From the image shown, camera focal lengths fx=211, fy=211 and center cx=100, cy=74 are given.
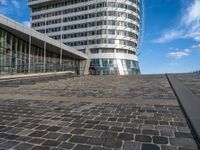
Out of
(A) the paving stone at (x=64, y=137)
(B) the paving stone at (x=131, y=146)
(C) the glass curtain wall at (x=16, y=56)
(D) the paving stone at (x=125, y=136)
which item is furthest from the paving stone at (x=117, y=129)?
(C) the glass curtain wall at (x=16, y=56)

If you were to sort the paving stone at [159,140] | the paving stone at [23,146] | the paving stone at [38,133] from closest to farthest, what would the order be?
the paving stone at [23,146] < the paving stone at [159,140] < the paving stone at [38,133]

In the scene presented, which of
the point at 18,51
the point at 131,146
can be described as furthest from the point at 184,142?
the point at 18,51

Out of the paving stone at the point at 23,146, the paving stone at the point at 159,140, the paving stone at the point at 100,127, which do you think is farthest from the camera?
the paving stone at the point at 100,127

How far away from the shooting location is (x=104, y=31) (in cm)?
6047

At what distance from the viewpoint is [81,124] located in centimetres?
515

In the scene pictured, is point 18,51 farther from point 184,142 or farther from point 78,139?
point 184,142

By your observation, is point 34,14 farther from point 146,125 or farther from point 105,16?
point 146,125

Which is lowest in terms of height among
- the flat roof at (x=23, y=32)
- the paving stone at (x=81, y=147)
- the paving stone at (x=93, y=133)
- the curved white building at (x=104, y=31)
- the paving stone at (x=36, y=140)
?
the paving stone at (x=81, y=147)

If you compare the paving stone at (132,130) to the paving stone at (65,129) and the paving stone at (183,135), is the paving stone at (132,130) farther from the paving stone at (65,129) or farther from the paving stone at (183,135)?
the paving stone at (65,129)

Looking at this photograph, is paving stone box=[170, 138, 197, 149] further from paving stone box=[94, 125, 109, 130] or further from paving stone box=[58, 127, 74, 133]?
paving stone box=[58, 127, 74, 133]

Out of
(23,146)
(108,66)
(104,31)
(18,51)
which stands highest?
(104,31)

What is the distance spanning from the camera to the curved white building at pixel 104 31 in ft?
196

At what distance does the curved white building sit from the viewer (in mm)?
59737

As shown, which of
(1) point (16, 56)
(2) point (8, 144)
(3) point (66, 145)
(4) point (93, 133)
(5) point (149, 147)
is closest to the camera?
(5) point (149, 147)
